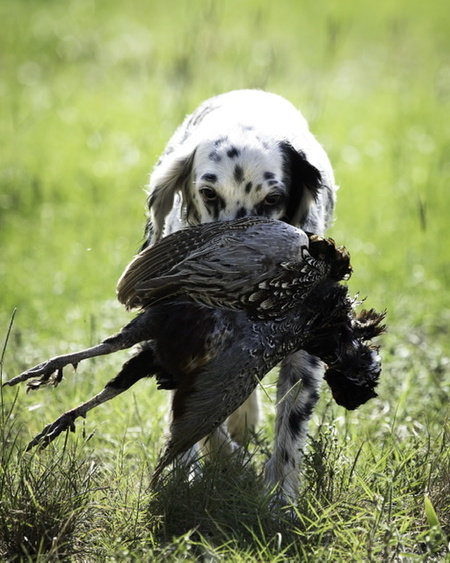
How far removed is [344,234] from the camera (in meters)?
7.00

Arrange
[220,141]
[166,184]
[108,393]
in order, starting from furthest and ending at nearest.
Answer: [166,184], [220,141], [108,393]

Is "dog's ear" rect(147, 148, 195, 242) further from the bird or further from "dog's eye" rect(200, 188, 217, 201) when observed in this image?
the bird

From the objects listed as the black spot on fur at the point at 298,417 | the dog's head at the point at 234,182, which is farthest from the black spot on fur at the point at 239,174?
the black spot on fur at the point at 298,417

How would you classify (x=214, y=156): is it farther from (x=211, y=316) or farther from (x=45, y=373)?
(x=45, y=373)

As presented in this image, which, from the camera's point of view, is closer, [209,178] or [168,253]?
[168,253]

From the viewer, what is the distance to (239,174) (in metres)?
3.94

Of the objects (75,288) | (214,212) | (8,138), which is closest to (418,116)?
(8,138)

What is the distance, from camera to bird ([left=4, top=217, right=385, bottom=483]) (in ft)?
9.60

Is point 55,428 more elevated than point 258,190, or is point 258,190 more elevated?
point 258,190

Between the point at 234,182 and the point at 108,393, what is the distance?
126 centimetres

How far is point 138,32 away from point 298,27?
7.75ft

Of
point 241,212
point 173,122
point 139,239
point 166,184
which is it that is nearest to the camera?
point 241,212

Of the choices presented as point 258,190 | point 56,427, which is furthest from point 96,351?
point 258,190

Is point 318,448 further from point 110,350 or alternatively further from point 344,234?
point 344,234
